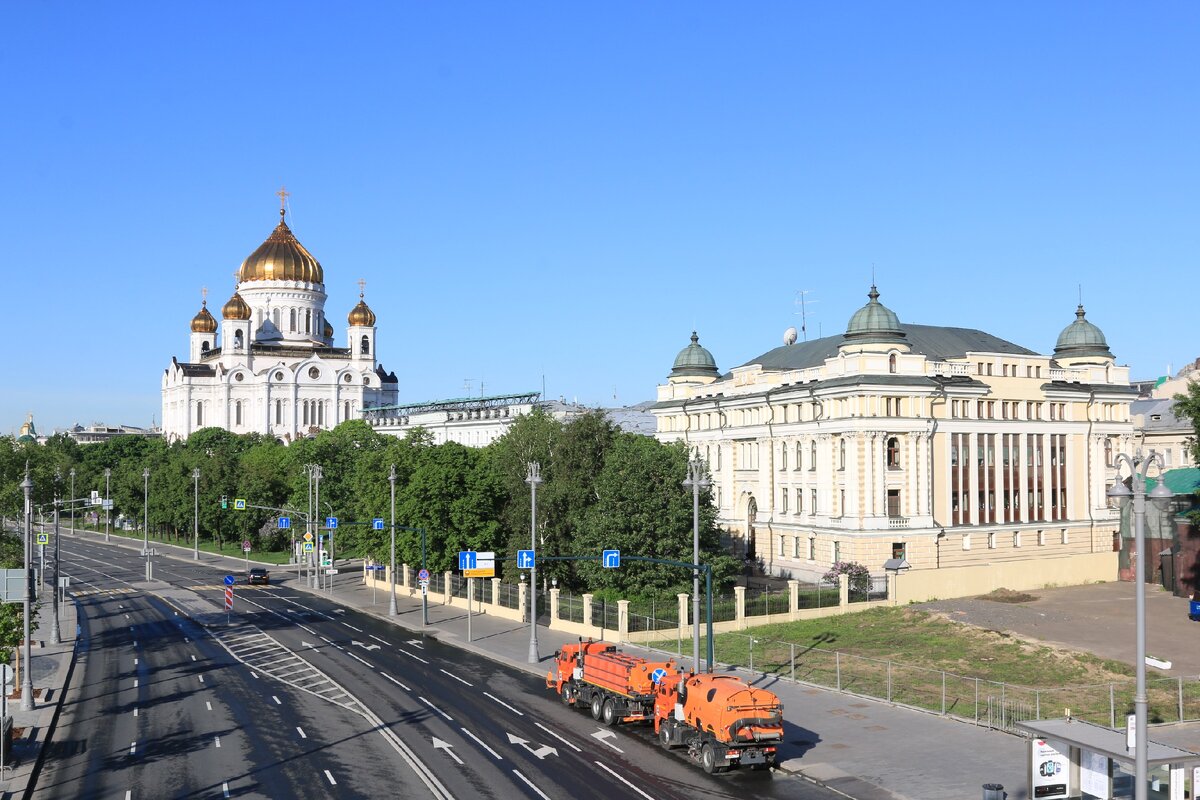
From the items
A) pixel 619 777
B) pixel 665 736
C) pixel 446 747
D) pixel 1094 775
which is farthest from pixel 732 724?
pixel 1094 775

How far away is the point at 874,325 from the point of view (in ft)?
238

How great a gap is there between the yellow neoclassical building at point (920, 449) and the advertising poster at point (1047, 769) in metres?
40.2

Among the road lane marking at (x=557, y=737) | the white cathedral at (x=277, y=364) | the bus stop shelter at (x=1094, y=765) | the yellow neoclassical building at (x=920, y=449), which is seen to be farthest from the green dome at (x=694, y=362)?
the white cathedral at (x=277, y=364)

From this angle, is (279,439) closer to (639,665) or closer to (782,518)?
(782,518)

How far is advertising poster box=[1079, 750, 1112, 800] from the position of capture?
24453 millimetres

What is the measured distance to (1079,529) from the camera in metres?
80.8

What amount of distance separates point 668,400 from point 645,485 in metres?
34.0

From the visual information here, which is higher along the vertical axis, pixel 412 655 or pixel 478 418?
pixel 478 418

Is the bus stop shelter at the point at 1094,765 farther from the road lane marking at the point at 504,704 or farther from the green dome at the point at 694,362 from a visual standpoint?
the green dome at the point at 694,362

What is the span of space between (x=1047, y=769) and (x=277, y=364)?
157m

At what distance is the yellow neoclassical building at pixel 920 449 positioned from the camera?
71.8m

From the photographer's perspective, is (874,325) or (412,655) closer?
(412,655)

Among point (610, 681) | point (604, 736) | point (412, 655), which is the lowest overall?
point (412, 655)

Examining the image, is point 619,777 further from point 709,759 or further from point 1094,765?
point 1094,765
